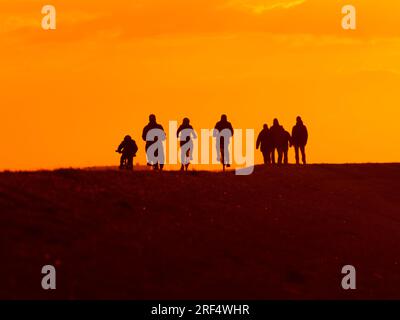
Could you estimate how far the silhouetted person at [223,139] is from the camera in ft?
202

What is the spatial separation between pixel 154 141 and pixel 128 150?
3.55ft

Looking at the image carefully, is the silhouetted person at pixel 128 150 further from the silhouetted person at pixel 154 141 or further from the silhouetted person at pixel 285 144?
the silhouetted person at pixel 285 144

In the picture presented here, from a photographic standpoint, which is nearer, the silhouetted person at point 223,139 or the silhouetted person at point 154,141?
the silhouetted person at point 154,141

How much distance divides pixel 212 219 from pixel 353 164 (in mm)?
22702

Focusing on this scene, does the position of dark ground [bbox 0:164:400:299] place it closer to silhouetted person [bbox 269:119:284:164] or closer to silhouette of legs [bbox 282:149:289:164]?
silhouetted person [bbox 269:119:284:164]

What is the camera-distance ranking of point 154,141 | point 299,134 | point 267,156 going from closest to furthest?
1. point 154,141
2. point 299,134
3. point 267,156

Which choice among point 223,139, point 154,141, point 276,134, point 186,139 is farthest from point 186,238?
point 276,134

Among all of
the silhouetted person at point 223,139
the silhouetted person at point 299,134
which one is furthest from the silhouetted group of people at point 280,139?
the silhouetted person at point 223,139

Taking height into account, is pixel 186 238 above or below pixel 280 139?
below

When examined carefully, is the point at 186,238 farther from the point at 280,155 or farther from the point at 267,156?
the point at 267,156

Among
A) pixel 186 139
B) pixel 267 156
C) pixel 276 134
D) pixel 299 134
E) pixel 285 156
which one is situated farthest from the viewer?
pixel 285 156

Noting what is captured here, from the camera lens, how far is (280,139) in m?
65.9

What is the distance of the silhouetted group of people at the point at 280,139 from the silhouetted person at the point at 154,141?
6489 mm
